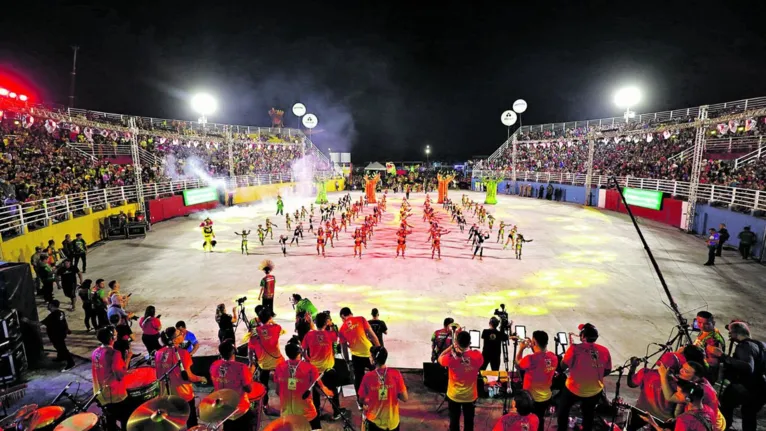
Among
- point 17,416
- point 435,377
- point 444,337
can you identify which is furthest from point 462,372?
point 17,416

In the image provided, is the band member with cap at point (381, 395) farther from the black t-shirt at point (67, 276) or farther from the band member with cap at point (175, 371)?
the black t-shirt at point (67, 276)

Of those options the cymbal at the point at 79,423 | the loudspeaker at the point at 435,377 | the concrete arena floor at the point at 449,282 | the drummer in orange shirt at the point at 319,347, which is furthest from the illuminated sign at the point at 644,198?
Answer: the cymbal at the point at 79,423

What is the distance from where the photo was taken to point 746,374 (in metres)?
4.86

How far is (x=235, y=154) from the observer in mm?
41500

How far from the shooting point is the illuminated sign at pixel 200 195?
27.7 meters

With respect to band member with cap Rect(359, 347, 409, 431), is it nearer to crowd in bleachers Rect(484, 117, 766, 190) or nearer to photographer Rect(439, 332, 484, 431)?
photographer Rect(439, 332, 484, 431)

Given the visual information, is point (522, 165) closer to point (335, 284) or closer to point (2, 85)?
point (335, 284)

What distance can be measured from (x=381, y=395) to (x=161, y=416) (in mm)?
2091

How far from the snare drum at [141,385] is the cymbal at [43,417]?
3.08 feet

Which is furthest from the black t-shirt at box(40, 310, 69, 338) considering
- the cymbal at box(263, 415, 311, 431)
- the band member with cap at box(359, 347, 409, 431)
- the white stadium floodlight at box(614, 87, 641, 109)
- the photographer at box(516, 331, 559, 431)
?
the white stadium floodlight at box(614, 87, 641, 109)

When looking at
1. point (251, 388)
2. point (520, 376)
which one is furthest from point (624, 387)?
point (251, 388)

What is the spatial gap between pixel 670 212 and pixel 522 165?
24.4 m

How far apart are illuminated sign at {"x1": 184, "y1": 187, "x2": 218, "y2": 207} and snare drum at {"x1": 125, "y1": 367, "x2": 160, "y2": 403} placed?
24.9 meters

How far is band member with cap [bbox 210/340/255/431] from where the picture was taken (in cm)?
439
